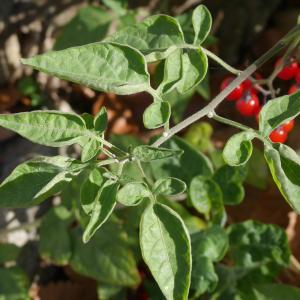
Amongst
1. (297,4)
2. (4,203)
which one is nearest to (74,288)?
(4,203)

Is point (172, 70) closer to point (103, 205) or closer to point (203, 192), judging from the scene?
point (103, 205)

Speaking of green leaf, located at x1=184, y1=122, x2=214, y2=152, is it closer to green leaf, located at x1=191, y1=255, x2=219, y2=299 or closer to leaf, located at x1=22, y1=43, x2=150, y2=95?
green leaf, located at x1=191, y1=255, x2=219, y2=299

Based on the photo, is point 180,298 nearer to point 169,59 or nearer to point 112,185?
point 112,185

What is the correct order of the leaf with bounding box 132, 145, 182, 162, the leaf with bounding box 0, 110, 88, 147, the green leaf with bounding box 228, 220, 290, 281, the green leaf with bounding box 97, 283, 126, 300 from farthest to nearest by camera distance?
1. the green leaf with bounding box 97, 283, 126, 300
2. the green leaf with bounding box 228, 220, 290, 281
3. the leaf with bounding box 132, 145, 182, 162
4. the leaf with bounding box 0, 110, 88, 147

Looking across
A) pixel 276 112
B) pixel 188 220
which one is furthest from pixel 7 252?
pixel 276 112

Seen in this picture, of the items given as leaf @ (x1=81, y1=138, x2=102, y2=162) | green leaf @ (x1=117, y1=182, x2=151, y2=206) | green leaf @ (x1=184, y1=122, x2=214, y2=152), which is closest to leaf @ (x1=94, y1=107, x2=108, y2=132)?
leaf @ (x1=81, y1=138, x2=102, y2=162)
